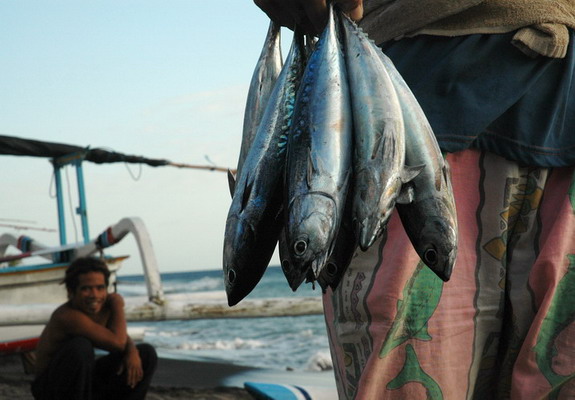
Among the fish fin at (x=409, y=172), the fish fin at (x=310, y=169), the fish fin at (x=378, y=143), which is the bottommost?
the fish fin at (x=409, y=172)

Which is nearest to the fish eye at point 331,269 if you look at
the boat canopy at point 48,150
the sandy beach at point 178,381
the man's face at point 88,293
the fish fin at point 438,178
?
the fish fin at point 438,178

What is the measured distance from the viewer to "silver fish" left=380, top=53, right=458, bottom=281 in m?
1.23

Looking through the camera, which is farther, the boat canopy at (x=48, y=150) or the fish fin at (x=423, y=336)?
the boat canopy at (x=48, y=150)

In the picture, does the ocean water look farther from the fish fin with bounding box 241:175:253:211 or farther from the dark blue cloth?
the fish fin with bounding box 241:175:253:211

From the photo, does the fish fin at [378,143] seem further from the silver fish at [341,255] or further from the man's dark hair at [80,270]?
the man's dark hair at [80,270]

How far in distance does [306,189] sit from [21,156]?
10.8 metres

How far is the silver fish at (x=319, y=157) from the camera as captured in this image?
117cm

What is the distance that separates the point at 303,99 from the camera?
4.37 feet

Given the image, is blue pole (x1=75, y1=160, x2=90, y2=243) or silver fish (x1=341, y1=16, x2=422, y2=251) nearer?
silver fish (x1=341, y1=16, x2=422, y2=251)

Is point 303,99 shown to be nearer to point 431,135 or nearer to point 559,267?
point 431,135

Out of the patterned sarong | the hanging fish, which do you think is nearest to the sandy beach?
the patterned sarong

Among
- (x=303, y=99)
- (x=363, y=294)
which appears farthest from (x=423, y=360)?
(x=303, y=99)

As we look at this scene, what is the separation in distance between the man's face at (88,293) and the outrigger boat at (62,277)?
7.90ft

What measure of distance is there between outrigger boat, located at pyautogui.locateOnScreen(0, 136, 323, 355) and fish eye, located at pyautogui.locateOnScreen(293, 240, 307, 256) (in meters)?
6.81
